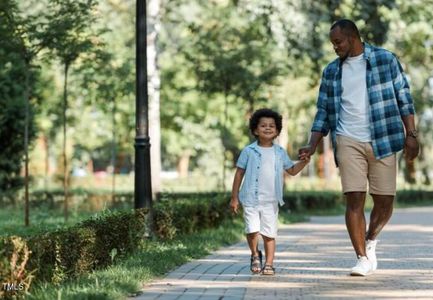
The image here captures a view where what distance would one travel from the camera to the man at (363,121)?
8.40 m

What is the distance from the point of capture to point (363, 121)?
8445 mm

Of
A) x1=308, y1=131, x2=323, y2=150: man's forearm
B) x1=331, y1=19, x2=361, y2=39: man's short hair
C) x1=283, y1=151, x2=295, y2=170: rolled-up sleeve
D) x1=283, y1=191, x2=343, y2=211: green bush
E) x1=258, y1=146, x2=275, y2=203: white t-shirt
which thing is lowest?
x1=283, y1=191, x2=343, y2=211: green bush

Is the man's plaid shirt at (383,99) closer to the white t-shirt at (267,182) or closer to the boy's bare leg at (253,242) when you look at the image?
the white t-shirt at (267,182)

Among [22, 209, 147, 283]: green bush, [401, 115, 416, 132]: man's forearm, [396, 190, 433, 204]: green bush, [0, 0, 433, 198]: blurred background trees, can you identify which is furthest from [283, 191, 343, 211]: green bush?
[401, 115, 416, 132]: man's forearm

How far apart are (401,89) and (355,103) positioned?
1.32ft

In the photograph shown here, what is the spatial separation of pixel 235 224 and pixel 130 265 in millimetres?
7883

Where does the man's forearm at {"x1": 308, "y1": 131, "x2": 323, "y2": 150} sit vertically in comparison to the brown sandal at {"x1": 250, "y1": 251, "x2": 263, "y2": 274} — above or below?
above

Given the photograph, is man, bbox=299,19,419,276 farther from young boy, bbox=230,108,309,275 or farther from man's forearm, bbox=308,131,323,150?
young boy, bbox=230,108,309,275

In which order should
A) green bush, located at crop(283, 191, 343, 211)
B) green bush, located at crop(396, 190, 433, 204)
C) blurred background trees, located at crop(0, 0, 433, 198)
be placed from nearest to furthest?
blurred background trees, located at crop(0, 0, 433, 198) → green bush, located at crop(283, 191, 343, 211) → green bush, located at crop(396, 190, 433, 204)

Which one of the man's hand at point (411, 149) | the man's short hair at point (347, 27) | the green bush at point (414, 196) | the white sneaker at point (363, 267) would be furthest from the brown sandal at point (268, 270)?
the green bush at point (414, 196)

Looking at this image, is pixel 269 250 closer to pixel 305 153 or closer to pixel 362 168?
pixel 305 153

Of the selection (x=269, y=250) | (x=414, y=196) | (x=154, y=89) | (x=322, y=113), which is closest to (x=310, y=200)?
(x=154, y=89)

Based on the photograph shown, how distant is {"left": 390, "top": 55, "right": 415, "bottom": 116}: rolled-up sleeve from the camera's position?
27.7 ft

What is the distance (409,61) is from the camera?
38219mm
